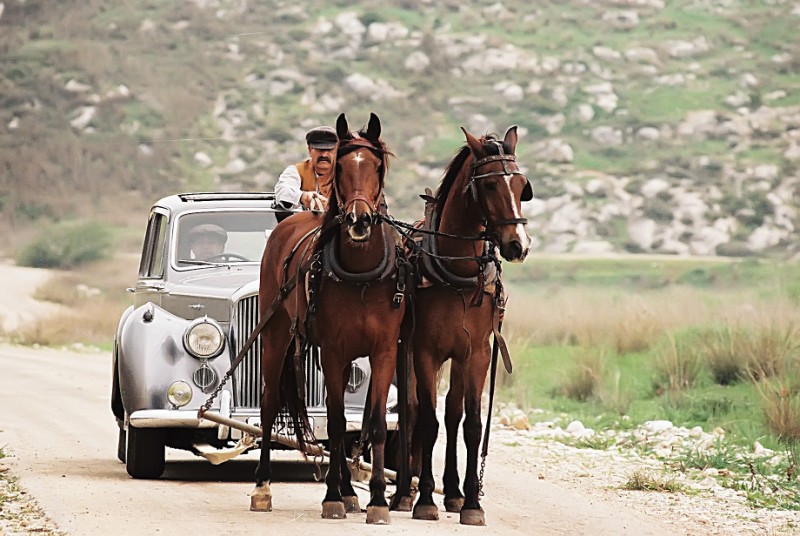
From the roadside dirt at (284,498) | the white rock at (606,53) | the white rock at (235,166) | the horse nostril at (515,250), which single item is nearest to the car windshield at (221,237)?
the roadside dirt at (284,498)

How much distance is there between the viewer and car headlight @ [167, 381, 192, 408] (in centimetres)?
1123

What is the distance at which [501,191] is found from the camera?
29.7 ft

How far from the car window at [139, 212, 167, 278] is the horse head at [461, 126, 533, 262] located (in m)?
4.36

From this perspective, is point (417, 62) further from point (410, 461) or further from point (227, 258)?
point (410, 461)

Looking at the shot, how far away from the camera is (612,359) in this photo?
21828 mm

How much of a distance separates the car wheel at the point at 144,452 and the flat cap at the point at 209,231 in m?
2.08

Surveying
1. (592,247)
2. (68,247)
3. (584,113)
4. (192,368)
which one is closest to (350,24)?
(584,113)

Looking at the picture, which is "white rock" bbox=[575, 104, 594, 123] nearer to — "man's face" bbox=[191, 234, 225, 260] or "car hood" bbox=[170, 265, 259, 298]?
"man's face" bbox=[191, 234, 225, 260]

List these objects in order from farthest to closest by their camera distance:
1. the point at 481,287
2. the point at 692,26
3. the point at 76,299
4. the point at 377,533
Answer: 1. the point at 692,26
2. the point at 76,299
3. the point at 481,287
4. the point at 377,533

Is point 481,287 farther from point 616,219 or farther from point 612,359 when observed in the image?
point 616,219

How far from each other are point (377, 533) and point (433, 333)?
1345 millimetres

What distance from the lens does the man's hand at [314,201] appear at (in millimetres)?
11227

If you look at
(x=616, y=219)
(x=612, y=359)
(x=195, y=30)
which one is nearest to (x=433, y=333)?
(x=612, y=359)

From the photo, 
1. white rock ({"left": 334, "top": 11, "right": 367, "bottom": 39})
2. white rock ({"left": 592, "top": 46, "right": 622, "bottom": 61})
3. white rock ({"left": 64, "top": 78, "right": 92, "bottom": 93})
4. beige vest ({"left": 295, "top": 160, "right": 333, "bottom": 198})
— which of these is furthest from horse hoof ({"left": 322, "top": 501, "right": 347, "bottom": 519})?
white rock ({"left": 334, "top": 11, "right": 367, "bottom": 39})
